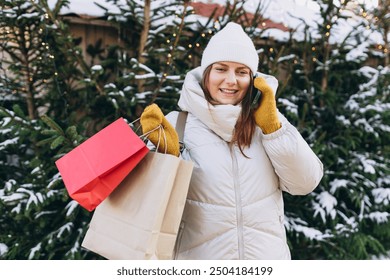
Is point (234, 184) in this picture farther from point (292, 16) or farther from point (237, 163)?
point (292, 16)

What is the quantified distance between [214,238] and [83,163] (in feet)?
2.19

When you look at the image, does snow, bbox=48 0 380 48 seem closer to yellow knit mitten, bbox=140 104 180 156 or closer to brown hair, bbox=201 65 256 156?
brown hair, bbox=201 65 256 156

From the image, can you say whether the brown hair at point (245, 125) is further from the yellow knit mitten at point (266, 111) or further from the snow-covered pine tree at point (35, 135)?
the snow-covered pine tree at point (35, 135)

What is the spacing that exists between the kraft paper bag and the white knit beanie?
55 cm

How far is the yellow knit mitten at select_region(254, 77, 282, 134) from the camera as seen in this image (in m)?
1.79

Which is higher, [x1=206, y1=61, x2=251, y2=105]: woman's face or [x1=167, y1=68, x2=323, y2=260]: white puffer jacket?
[x1=206, y1=61, x2=251, y2=105]: woman's face

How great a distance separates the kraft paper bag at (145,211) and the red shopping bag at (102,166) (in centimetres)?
8

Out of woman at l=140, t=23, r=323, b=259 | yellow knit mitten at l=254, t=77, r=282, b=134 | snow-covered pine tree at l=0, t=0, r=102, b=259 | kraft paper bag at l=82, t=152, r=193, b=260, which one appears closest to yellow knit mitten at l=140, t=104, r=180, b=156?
kraft paper bag at l=82, t=152, r=193, b=260

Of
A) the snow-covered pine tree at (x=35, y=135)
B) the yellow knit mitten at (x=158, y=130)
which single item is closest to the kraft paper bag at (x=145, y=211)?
the yellow knit mitten at (x=158, y=130)

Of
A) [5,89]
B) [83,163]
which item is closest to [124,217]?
[83,163]

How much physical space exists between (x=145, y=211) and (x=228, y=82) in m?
0.70

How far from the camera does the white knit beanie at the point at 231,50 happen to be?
6.17 feet

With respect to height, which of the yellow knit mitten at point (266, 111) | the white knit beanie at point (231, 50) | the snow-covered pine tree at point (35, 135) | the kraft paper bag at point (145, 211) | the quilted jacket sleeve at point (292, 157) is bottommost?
the snow-covered pine tree at point (35, 135)

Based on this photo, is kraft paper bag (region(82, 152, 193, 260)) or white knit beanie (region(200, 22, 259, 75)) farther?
white knit beanie (region(200, 22, 259, 75))
